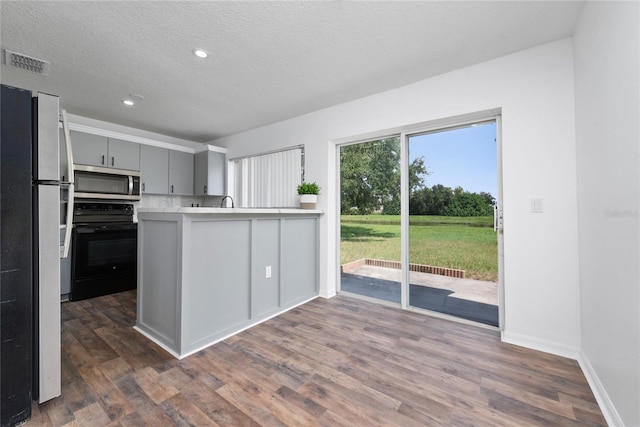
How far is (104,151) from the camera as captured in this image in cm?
372

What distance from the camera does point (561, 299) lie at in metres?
2.01

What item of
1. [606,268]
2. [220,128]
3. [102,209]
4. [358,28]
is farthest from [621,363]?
[102,209]

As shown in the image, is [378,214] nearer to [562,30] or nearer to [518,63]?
[518,63]

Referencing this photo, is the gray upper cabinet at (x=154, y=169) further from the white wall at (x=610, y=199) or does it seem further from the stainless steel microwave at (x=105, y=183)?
the white wall at (x=610, y=199)

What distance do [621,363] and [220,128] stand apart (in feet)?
15.8

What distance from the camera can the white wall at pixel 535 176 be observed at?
1.99 meters

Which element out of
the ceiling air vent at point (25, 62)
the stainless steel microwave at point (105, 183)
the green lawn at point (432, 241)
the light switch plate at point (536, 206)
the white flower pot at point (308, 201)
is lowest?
the green lawn at point (432, 241)

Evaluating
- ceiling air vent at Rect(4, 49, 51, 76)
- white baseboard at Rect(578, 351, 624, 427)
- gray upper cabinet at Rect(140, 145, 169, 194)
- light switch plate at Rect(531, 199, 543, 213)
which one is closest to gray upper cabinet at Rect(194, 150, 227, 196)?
gray upper cabinet at Rect(140, 145, 169, 194)

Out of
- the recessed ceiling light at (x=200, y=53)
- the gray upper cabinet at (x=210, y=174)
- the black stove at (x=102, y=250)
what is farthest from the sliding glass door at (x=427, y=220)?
the black stove at (x=102, y=250)

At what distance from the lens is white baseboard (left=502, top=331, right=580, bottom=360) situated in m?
1.96

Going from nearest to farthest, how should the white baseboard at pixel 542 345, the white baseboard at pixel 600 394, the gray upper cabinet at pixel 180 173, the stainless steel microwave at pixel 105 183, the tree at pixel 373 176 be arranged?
the white baseboard at pixel 600 394
the white baseboard at pixel 542 345
the tree at pixel 373 176
the stainless steel microwave at pixel 105 183
the gray upper cabinet at pixel 180 173

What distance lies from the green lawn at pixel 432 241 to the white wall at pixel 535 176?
0.34 m

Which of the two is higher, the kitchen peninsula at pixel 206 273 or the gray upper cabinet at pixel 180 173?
the gray upper cabinet at pixel 180 173

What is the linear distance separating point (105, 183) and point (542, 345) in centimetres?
518
